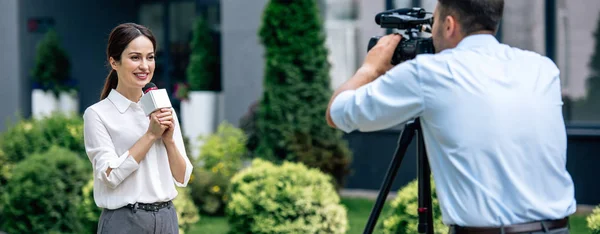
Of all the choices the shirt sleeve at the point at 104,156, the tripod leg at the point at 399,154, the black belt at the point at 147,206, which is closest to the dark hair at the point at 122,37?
the shirt sleeve at the point at 104,156

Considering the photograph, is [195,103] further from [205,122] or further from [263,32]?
[263,32]

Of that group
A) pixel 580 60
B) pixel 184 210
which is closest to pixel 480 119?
pixel 184 210

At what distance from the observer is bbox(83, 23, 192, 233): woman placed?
9.77ft

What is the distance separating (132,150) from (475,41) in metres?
1.36

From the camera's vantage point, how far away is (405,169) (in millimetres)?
9000

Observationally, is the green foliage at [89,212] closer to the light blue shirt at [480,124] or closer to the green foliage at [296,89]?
the green foliage at [296,89]

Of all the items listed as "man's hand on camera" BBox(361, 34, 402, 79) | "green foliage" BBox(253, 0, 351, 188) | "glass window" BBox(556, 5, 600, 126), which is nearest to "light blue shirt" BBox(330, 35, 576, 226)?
"man's hand on camera" BBox(361, 34, 402, 79)

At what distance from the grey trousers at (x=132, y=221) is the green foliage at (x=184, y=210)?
3.14 meters

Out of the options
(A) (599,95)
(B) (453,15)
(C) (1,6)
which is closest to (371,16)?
(A) (599,95)

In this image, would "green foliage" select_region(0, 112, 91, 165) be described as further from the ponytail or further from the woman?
the woman

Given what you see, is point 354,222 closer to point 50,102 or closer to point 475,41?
point 475,41

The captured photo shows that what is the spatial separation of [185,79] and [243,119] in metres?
4.52

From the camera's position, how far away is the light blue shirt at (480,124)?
2.24 meters

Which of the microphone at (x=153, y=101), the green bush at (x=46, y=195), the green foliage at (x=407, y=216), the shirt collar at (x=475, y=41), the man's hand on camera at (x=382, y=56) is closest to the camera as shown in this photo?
the shirt collar at (x=475, y=41)
